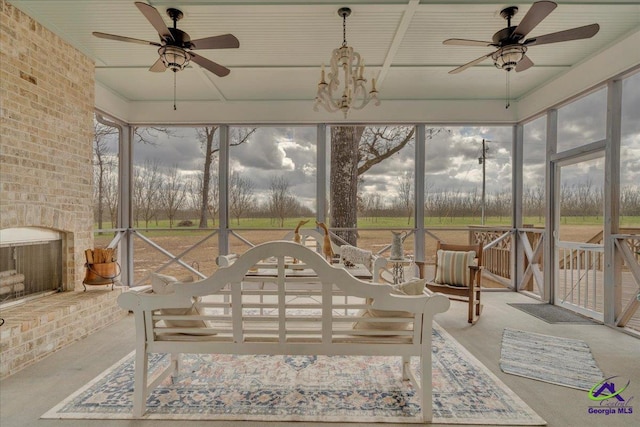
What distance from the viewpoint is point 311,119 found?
17.0ft

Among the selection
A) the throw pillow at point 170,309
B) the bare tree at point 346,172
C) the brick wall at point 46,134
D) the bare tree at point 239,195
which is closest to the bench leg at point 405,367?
the throw pillow at point 170,309

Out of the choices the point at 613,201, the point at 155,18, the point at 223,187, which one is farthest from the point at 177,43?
the point at 613,201

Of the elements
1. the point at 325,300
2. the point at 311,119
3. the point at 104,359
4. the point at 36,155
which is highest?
the point at 311,119

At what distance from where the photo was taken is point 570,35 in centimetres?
259

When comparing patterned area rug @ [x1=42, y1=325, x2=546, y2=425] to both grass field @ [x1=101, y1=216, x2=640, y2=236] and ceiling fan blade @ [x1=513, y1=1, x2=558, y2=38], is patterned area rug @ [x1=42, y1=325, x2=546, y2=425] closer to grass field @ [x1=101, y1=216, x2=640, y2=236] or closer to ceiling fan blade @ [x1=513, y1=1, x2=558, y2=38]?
ceiling fan blade @ [x1=513, y1=1, x2=558, y2=38]

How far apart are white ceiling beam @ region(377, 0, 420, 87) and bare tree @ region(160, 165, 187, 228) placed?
3829mm

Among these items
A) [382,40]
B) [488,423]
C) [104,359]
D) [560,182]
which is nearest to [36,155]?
[104,359]

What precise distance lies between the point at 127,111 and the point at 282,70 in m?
2.72

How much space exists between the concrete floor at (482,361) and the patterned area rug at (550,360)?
0.24 feet

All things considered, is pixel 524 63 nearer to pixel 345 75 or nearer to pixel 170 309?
pixel 345 75

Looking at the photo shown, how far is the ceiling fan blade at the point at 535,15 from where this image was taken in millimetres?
2229

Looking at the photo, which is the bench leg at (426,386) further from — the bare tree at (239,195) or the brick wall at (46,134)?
the bare tree at (239,195)

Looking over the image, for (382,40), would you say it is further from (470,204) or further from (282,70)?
(470,204)

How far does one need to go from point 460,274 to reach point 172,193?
484cm
